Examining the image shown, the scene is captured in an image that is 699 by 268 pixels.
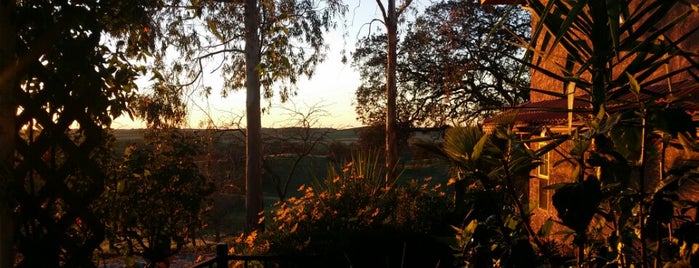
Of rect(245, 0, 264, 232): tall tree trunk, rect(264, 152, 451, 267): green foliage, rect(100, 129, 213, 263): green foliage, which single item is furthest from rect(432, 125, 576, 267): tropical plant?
rect(245, 0, 264, 232): tall tree trunk

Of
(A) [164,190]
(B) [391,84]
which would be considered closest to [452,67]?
(B) [391,84]

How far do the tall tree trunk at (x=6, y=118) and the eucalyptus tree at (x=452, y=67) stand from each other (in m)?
17.0

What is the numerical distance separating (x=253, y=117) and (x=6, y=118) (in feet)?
48.0

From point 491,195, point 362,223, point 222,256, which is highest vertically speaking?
point 491,195

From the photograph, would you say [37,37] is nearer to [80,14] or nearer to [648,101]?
[80,14]

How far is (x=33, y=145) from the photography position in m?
2.51

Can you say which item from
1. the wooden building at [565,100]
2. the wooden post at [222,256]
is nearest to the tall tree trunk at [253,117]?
the wooden building at [565,100]

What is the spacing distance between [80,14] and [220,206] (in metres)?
24.6

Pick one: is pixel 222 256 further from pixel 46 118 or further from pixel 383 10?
pixel 383 10

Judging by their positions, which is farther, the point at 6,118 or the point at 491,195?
the point at 491,195

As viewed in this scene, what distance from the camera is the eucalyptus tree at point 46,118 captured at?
97.0 inches

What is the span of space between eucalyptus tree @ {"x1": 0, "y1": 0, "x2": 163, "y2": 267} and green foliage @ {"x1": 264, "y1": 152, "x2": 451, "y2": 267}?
11.5ft

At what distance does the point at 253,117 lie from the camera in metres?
17.0

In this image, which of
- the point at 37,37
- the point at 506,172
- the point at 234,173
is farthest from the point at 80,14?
the point at 234,173
